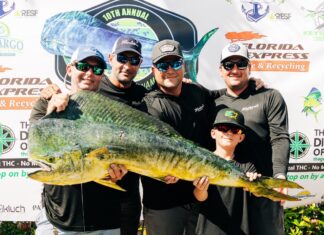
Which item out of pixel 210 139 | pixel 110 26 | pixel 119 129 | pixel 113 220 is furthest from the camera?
pixel 110 26

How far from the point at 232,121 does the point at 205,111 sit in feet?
1.24

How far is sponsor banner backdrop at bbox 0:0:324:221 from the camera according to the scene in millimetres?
4078

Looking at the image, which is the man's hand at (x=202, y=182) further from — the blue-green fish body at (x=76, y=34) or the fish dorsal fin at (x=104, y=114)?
the blue-green fish body at (x=76, y=34)

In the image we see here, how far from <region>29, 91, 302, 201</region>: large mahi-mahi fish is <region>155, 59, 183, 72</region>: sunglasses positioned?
0.62 metres

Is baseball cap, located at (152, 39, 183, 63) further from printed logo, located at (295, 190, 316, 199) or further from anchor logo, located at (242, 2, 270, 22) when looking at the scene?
printed logo, located at (295, 190, 316, 199)

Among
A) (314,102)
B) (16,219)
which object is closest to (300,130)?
(314,102)

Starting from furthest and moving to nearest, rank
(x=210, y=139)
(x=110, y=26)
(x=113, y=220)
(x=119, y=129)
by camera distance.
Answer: (x=110, y=26) → (x=210, y=139) → (x=113, y=220) → (x=119, y=129)

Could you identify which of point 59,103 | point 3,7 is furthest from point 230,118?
point 3,7

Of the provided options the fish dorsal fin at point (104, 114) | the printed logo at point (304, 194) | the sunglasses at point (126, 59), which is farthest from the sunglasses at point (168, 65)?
the printed logo at point (304, 194)

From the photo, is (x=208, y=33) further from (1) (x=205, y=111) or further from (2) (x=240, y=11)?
(1) (x=205, y=111)

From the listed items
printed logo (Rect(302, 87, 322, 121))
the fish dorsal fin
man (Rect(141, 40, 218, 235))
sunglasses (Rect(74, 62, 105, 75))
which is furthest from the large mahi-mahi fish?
printed logo (Rect(302, 87, 322, 121))

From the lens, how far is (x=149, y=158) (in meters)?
2.21

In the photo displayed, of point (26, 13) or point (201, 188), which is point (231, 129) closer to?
point (201, 188)

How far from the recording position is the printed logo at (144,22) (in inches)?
162
